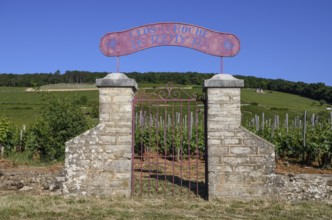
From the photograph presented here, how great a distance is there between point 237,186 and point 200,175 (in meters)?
3.02

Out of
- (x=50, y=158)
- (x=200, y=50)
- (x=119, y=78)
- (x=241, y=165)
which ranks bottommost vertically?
(x=50, y=158)

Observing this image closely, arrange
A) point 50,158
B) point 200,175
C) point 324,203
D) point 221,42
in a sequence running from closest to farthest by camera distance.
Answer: point 324,203 → point 221,42 → point 200,175 → point 50,158

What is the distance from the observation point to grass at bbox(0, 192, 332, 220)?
203 inches

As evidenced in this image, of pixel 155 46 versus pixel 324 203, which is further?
pixel 155 46

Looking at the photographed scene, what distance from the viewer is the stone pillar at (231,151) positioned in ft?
20.6

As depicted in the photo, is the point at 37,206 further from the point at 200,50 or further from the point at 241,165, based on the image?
the point at 200,50

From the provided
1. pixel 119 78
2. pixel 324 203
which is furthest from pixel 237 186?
pixel 119 78

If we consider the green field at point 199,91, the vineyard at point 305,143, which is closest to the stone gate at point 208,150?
the vineyard at point 305,143

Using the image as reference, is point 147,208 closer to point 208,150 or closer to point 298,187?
point 208,150

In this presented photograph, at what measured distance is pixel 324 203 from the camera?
6.17 m

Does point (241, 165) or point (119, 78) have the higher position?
point (119, 78)

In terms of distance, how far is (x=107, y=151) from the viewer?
21.1 ft

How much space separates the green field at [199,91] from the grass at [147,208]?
21.9 m

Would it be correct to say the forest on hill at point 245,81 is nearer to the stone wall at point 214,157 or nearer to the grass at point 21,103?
the grass at point 21,103
